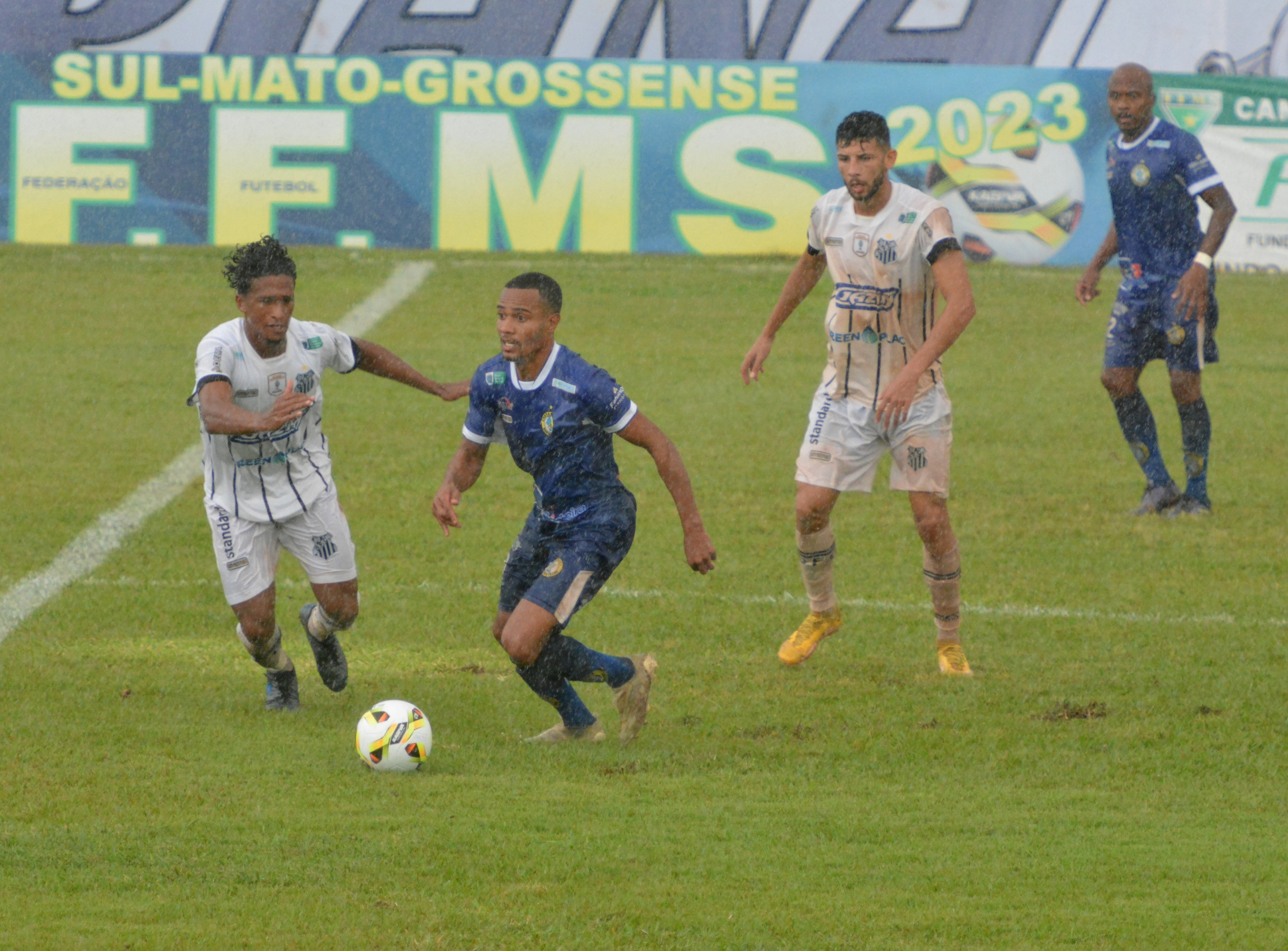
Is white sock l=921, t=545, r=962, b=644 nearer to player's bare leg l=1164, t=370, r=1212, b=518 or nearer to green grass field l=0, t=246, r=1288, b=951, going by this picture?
green grass field l=0, t=246, r=1288, b=951

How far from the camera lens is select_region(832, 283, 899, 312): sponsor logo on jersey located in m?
7.38

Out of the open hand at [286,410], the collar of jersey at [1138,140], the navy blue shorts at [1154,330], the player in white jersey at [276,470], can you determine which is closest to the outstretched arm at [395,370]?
the player in white jersey at [276,470]

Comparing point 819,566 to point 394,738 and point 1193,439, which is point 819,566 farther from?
point 1193,439

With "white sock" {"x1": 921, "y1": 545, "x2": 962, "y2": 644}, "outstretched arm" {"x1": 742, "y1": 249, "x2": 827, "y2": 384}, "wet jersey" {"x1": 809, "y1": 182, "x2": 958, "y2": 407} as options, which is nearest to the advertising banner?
"outstretched arm" {"x1": 742, "y1": 249, "x2": 827, "y2": 384}

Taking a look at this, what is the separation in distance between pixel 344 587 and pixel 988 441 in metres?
7.75

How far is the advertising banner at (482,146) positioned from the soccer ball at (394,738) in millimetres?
15796

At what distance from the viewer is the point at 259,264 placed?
6.52 meters

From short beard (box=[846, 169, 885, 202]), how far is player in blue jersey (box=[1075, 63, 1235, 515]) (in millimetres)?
3458

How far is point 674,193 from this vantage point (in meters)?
21.4

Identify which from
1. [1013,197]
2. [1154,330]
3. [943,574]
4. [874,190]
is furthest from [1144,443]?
[1013,197]

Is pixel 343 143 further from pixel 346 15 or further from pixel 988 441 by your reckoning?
pixel 988 441

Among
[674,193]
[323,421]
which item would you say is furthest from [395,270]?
[323,421]

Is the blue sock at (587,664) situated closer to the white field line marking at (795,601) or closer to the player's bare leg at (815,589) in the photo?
the player's bare leg at (815,589)

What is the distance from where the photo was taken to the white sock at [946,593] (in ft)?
24.8
